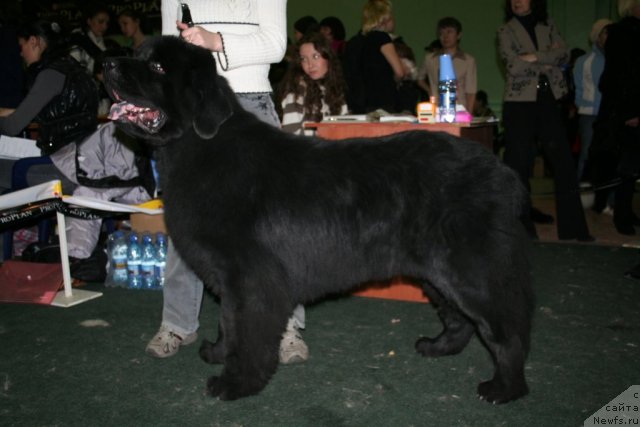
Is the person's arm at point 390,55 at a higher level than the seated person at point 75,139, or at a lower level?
higher

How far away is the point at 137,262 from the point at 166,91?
2685 mm

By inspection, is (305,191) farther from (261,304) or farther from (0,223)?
(0,223)

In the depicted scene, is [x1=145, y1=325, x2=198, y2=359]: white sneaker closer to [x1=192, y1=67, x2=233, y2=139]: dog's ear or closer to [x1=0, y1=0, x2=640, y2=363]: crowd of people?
[x1=192, y1=67, x2=233, y2=139]: dog's ear

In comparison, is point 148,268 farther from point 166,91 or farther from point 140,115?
point 166,91

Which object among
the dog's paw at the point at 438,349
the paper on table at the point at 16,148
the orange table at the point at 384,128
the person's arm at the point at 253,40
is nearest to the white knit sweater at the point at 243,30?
the person's arm at the point at 253,40

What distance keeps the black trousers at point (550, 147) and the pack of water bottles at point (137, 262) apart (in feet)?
12.0

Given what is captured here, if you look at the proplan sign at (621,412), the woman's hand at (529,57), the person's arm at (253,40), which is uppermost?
the woman's hand at (529,57)

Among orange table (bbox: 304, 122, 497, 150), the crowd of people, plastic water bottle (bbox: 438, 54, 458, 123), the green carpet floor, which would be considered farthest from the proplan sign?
the crowd of people

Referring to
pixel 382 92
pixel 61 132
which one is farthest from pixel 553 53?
pixel 61 132

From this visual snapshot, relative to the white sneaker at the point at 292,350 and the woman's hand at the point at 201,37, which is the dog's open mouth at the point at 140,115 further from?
the white sneaker at the point at 292,350

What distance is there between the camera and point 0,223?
14.8ft

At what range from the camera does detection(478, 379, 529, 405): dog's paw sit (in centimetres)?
286

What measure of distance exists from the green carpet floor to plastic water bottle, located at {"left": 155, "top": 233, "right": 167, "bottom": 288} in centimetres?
45

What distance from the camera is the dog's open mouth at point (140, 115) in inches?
108
